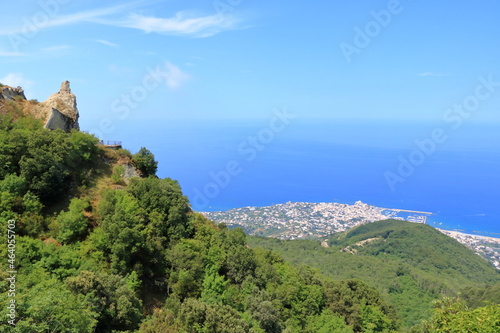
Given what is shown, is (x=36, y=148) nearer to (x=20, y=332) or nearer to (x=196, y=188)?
(x=20, y=332)

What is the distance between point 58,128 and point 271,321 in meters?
18.6

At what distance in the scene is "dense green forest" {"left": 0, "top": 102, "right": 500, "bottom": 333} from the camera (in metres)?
12.5

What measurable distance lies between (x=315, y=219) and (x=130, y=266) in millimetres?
97151

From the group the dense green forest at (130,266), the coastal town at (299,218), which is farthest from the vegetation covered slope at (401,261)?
the dense green forest at (130,266)

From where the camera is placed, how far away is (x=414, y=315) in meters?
40.8

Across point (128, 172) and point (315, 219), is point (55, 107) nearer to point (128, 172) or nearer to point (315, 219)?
point (128, 172)

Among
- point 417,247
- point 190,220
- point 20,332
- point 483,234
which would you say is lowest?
point 20,332

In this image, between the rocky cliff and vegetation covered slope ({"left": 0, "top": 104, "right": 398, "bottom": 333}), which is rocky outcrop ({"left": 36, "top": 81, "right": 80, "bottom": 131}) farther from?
vegetation covered slope ({"left": 0, "top": 104, "right": 398, "bottom": 333})

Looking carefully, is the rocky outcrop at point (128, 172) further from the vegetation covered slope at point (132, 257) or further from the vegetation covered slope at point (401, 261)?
the vegetation covered slope at point (401, 261)

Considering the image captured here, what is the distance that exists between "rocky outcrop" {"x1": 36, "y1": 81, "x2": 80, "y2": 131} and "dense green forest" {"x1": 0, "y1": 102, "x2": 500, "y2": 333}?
1.08 metres

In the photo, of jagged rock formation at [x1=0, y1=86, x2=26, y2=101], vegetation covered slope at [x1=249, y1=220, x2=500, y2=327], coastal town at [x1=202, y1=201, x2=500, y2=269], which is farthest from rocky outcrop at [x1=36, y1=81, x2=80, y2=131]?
coastal town at [x1=202, y1=201, x2=500, y2=269]

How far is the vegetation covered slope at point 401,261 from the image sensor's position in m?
49.0

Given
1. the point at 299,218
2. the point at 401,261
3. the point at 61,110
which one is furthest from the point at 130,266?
the point at 299,218

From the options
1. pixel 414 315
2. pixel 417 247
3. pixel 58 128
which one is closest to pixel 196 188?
pixel 417 247
